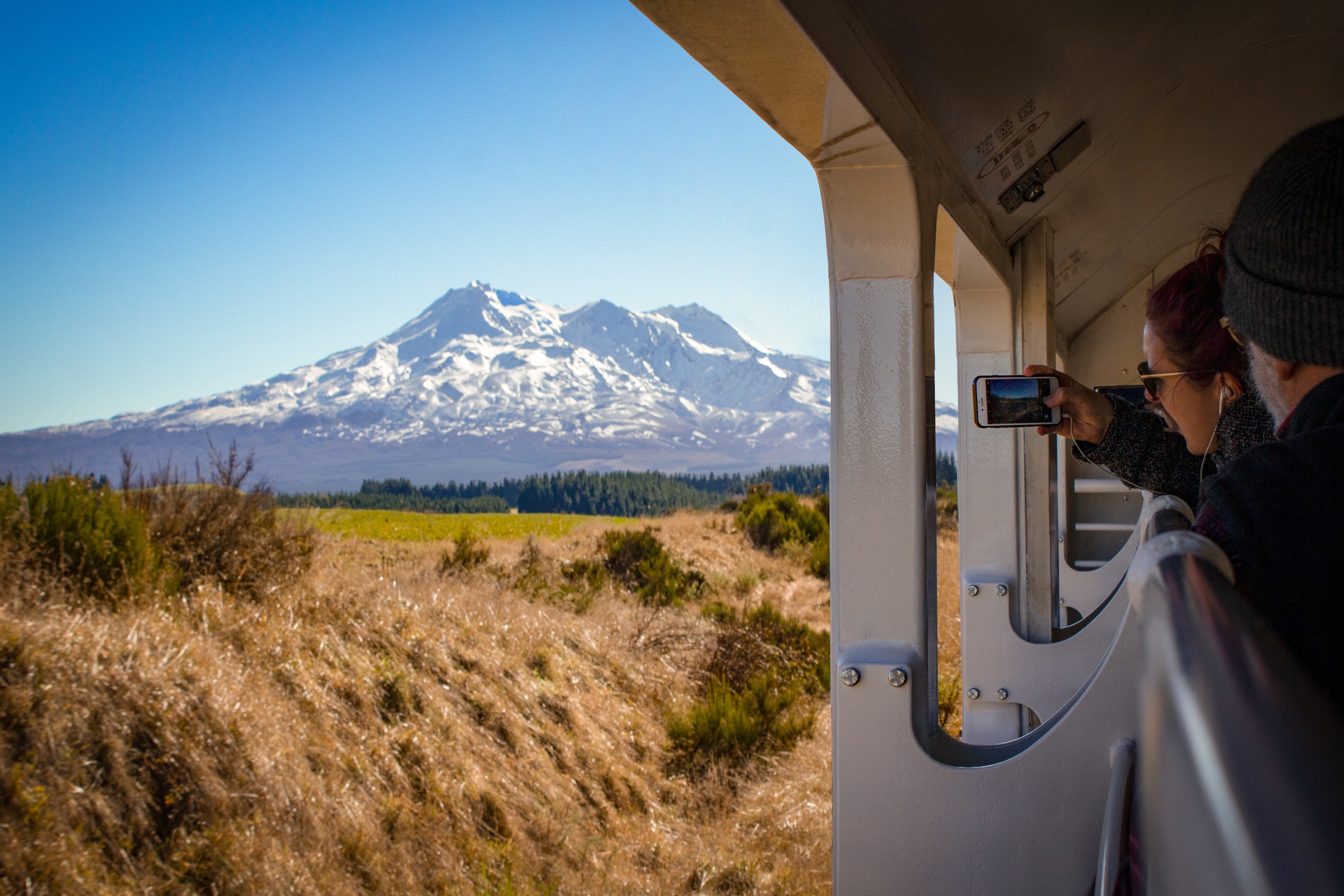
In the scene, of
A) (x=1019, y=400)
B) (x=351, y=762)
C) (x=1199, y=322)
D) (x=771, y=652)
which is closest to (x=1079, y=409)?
(x=1019, y=400)

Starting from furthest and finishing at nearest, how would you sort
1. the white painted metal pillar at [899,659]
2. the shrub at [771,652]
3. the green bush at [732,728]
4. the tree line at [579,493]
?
the tree line at [579,493] → the shrub at [771,652] → the green bush at [732,728] → the white painted metal pillar at [899,659]

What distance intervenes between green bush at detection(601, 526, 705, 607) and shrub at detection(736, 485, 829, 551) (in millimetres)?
2746

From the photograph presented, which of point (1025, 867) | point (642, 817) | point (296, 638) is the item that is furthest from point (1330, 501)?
point (296, 638)

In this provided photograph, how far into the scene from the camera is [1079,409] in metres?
1.79

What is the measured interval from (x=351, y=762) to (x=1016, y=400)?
351 cm

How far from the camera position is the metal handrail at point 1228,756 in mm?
335

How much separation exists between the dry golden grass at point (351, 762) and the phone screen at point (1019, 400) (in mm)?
2609

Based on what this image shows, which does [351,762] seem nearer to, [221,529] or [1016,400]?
[221,529]

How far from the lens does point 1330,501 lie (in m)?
0.53

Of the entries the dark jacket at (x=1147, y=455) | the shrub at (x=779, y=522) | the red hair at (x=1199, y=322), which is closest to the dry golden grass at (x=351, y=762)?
the dark jacket at (x=1147, y=455)

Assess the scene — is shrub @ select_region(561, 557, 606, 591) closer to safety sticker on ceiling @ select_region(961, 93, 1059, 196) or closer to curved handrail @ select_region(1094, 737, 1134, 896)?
safety sticker on ceiling @ select_region(961, 93, 1059, 196)

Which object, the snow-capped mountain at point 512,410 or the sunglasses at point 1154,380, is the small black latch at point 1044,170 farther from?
the snow-capped mountain at point 512,410

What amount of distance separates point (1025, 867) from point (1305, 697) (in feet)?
3.39

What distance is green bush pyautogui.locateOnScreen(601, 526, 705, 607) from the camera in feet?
27.7
